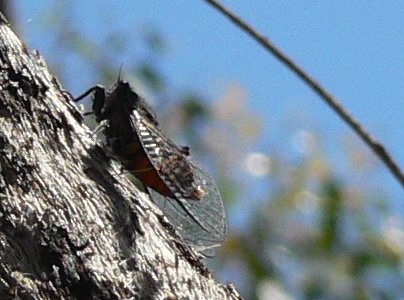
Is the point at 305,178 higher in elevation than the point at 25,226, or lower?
higher

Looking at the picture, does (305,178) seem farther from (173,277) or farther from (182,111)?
(173,277)

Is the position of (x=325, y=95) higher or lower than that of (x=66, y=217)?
higher

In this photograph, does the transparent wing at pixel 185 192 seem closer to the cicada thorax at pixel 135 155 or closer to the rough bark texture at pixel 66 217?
the cicada thorax at pixel 135 155

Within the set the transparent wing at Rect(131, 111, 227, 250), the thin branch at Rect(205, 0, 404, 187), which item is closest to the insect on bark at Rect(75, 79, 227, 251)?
the transparent wing at Rect(131, 111, 227, 250)

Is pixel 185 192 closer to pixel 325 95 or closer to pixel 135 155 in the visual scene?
pixel 135 155

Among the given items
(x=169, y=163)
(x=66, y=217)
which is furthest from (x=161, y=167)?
(x=66, y=217)

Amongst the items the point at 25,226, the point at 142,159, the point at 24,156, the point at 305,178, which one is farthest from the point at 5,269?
the point at 305,178
